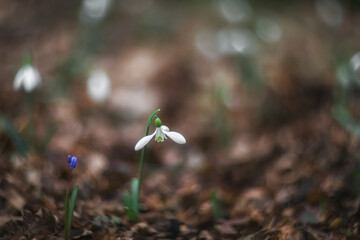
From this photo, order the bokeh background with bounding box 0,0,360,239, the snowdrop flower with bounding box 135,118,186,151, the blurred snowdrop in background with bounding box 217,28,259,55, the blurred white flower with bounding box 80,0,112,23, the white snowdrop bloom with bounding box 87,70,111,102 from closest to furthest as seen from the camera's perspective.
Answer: the snowdrop flower with bounding box 135,118,186,151 < the bokeh background with bounding box 0,0,360,239 < the white snowdrop bloom with bounding box 87,70,111,102 < the blurred snowdrop in background with bounding box 217,28,259,55 < the blurred white flower with bounding box 80,0,112,23

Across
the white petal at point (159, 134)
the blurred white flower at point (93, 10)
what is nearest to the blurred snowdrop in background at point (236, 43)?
the blurred white flower at point (93, 10)

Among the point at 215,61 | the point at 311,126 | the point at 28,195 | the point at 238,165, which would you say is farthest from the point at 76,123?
the point at 311,126

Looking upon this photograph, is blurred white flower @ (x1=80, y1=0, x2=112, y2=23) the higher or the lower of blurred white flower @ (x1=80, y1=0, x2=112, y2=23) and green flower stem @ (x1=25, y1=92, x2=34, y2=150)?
the higher

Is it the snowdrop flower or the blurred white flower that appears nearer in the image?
the snowdrop flower

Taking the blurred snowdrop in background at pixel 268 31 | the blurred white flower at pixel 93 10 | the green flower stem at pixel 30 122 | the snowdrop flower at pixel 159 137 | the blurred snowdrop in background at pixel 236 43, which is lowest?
the snowdrop flower at pixel 159 137

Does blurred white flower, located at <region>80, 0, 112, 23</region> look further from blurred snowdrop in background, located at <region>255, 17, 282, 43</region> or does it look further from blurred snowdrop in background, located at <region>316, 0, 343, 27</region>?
blurred snowdrop in background, located at <region>316, 0, 343, 27</region>

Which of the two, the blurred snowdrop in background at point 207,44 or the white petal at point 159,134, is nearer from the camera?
the white petal at point 159,134

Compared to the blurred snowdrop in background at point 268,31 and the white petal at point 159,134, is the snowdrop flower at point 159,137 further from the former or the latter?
the blurred snowdrop in background at point 268,31

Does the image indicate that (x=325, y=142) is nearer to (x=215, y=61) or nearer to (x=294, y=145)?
(x=294, y=145)

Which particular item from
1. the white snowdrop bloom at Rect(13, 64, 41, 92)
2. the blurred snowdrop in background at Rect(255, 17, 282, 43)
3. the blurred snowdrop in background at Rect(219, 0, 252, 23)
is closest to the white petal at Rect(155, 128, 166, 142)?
the white snowdrop bloom at Rect(13, 64, 41, 92)
